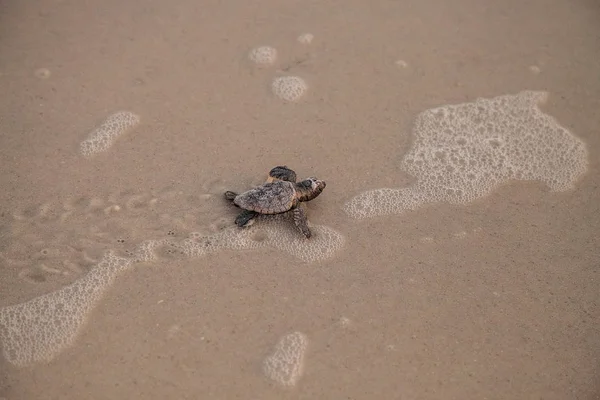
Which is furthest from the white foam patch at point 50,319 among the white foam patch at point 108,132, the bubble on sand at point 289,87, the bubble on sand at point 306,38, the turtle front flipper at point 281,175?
the bubble on sand at point 306,38

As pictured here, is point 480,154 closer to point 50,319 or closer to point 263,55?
point 263,55

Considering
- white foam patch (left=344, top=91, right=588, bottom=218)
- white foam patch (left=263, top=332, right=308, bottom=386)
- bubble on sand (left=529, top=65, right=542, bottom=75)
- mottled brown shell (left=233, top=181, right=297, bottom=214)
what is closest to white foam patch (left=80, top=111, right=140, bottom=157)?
mottled brown shell (left=233, top=181, right=297, bottom=214)

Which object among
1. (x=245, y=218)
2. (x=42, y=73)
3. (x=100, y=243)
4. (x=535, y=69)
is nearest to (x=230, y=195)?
(x=245, y=218)

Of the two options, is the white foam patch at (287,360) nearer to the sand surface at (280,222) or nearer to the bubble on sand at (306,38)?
the sand surface at (280,222)

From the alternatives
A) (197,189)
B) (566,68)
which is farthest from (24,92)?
(566,68)

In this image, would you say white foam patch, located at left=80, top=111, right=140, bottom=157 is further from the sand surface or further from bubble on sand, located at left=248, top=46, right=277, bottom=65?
bubble on sand, located at left=248, top=46, right=277, bottom=65

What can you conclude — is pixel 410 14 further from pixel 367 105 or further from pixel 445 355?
pixel 445 355
